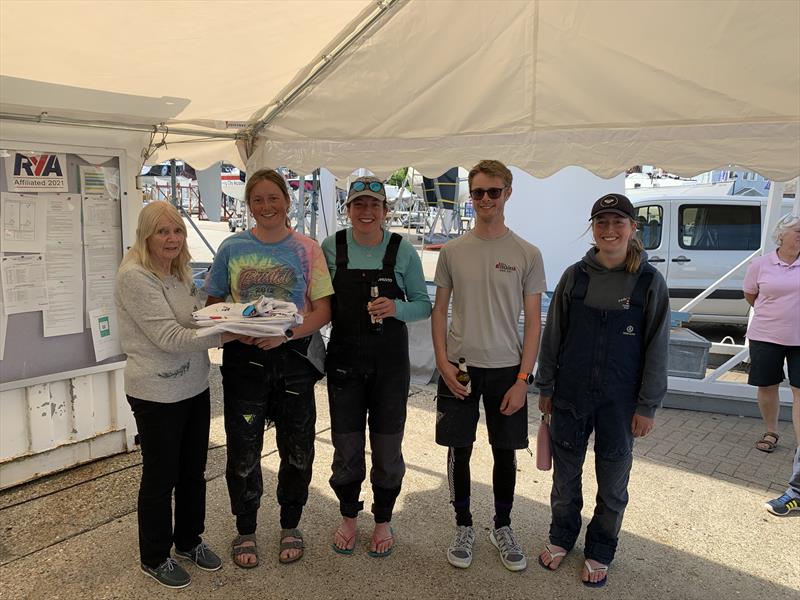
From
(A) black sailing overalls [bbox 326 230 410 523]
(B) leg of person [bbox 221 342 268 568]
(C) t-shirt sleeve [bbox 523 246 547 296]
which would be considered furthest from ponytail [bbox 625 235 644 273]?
(B) leg of person [bbox 221 342 268 568]

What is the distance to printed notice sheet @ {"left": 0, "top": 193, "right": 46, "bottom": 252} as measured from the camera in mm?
3260

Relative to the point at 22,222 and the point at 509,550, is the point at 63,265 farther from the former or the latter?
the point at 509,550

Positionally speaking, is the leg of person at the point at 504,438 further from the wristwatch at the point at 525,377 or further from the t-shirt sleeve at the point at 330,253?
the t-shirt sleeve at the point at 330,253

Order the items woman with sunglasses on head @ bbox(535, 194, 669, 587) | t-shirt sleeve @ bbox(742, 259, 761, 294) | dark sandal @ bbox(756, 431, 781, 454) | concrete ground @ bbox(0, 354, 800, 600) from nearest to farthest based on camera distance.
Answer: woman with sunglasses on head @ bbox(535, 194, 669, 587)
concrete ground @ bbox(0, 354, 800, 600)
t-shirt sleeve @ bbox(742, 259, 761, 294)
dark sandal @ bbox(756, 431, 781, 454)

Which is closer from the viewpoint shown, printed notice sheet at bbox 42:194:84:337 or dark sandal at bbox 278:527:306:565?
dark sandal at bbox 278:527:306:565

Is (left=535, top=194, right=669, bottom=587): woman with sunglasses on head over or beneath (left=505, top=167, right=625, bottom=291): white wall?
beneath

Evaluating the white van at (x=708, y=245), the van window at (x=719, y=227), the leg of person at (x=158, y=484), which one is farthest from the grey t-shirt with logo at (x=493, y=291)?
the van window at (x=719, y=227)

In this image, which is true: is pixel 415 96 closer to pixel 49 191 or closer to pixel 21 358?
pixel 49 191

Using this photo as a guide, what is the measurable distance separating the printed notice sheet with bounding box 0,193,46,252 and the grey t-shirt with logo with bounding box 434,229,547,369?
2.64 metres

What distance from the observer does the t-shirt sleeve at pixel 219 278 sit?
105 inches

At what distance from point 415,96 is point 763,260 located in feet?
10.2

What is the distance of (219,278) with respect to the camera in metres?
2.67

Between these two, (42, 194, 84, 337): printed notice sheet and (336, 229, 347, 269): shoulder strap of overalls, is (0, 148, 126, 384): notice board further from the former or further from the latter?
(336, 229, 347, 269): shoulder strap of overalls

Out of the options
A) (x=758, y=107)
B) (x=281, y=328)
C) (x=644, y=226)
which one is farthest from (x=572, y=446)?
(x=644, y=226)
